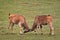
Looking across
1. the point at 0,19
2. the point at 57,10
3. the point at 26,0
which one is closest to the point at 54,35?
the point at 0,19

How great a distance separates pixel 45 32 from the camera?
16.4 meters

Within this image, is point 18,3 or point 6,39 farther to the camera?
point 18,3

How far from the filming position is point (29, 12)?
2412 cm

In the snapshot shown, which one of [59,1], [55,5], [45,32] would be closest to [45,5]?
[55,5]

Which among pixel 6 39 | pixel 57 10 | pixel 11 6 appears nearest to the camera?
pixel 6 39

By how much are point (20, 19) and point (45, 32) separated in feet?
4.89

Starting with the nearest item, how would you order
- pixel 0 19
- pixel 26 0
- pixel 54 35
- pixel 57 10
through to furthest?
pixel 54 35 → pixel 0 19 → pixel 57 10 → pixel 26 0

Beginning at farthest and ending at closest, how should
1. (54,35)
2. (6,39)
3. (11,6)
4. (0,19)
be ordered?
1. (11,6)
2. (0,19)
3. (54,35)
4. (6,39)

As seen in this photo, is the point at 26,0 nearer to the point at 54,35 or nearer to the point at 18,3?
the point at 18,3

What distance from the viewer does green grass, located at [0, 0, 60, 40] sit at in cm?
1523

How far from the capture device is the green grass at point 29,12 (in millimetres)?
15234

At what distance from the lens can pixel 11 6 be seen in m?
27.1

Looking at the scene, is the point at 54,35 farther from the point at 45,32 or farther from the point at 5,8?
the point at 5,8

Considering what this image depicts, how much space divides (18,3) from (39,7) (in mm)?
2674
